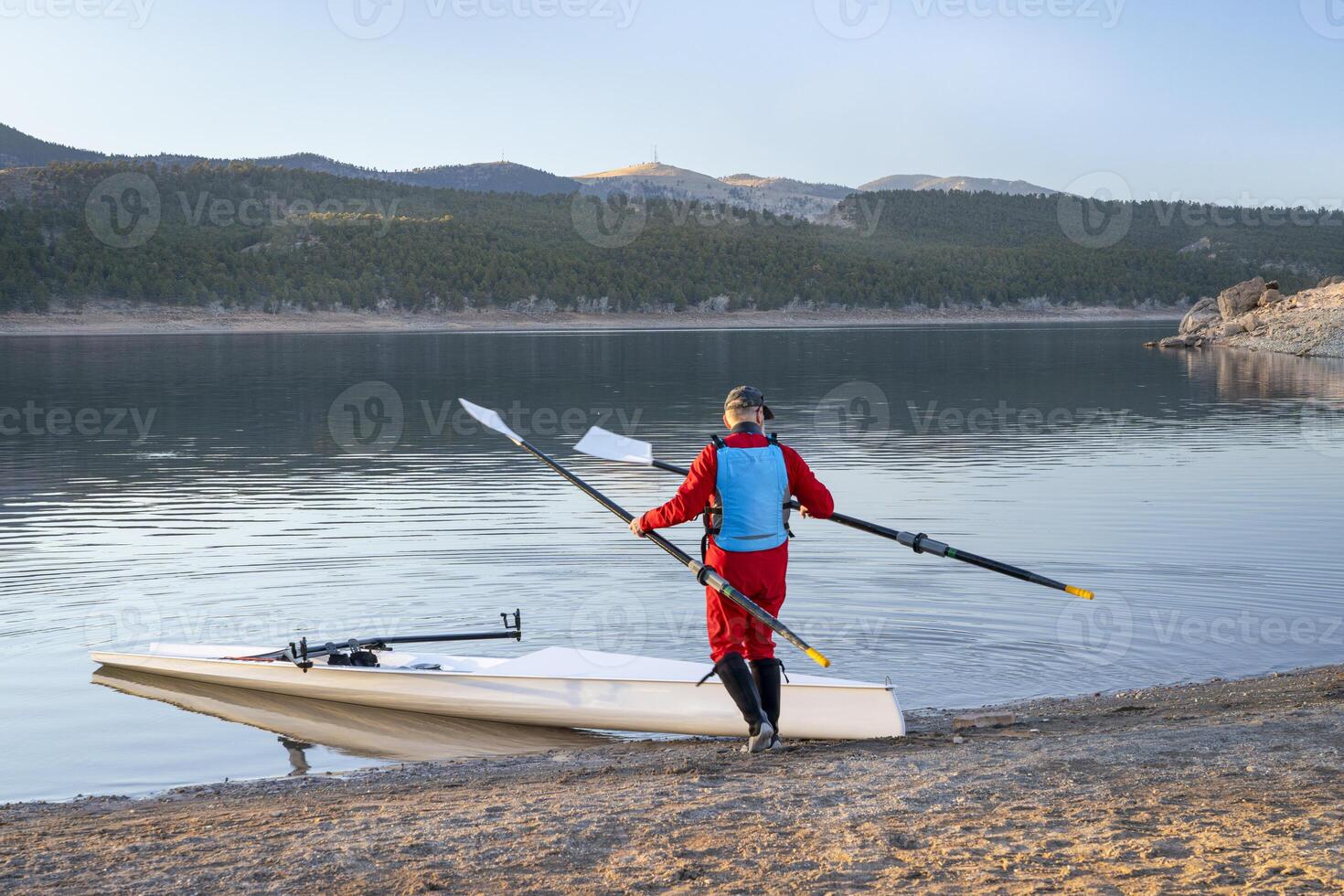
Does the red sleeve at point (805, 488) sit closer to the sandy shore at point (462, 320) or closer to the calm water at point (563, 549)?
the calm water at point (563, 549)

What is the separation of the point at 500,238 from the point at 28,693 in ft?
457

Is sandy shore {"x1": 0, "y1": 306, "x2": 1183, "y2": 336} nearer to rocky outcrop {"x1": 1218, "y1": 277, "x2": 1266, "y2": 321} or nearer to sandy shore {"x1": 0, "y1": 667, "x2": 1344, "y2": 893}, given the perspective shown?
rocky outcrop {"x1": 1218, "y1": 277, "x2": 1266, "y2": 321}

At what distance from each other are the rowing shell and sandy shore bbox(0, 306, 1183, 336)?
99460 millimetres

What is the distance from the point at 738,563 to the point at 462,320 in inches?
4532

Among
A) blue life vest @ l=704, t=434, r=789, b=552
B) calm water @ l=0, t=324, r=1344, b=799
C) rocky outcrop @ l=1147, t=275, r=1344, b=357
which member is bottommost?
calm water @ l=0, t=324, r=1344, b=799

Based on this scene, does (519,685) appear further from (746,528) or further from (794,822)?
(794,822)

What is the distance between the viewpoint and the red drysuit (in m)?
7.93

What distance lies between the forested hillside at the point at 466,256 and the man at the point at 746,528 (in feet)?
362

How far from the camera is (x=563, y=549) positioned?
639 inches

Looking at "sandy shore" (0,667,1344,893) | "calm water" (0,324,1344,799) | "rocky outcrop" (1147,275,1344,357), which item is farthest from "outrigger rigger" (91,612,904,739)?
"rocky outcrop" (1147,275,1344,357)

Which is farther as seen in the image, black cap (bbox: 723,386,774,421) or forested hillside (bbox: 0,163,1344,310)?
forested hillside (bbox: 0,163,1344,310)

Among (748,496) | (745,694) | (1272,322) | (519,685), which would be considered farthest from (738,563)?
(1272,322)

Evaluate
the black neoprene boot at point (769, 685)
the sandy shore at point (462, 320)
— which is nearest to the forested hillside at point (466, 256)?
the sandy shore at point (462, 320)

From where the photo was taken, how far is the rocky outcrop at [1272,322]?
6591cm
